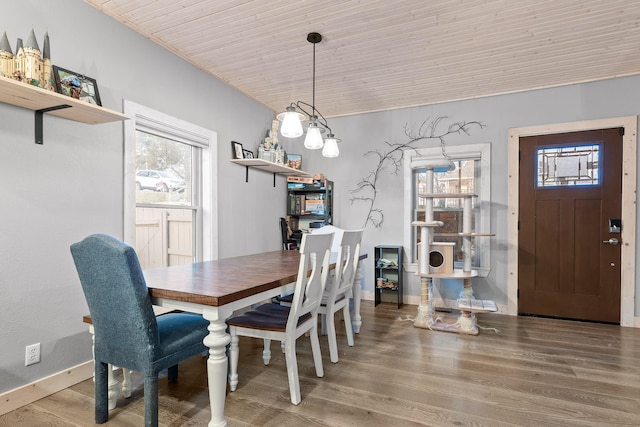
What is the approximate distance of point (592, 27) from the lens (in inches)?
100

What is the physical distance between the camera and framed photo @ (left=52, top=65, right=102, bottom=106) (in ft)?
6.72

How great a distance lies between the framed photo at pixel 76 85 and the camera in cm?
205

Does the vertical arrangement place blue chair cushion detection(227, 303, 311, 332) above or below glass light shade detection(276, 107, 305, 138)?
below

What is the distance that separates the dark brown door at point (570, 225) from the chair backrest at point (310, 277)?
9.16ft

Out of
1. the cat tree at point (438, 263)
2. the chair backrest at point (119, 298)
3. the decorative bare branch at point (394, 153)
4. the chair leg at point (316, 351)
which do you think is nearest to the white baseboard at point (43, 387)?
the chair backrest at point (119, 298)

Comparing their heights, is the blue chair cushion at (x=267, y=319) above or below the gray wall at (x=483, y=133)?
below

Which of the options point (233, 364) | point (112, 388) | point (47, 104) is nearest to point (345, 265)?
point (233, 364)

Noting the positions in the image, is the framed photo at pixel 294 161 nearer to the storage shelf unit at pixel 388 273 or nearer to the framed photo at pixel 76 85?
the storage shelf unit at pixel 388 273

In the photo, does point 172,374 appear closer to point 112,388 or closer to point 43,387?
point 112,388

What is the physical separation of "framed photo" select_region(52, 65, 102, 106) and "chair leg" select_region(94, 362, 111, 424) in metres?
1.61

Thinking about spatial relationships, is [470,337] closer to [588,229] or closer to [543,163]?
[588,229]

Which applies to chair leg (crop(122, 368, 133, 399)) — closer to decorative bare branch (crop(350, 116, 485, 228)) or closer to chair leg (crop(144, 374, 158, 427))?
chair leg (crop(144, 374, 158, 427))

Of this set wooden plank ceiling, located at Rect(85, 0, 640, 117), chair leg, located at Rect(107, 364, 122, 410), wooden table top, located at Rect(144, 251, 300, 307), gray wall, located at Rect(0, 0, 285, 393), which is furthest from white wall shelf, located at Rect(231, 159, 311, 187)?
chair leg, located at Rect(107, 364, 122, 410)

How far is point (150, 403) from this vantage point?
1.55 metres
